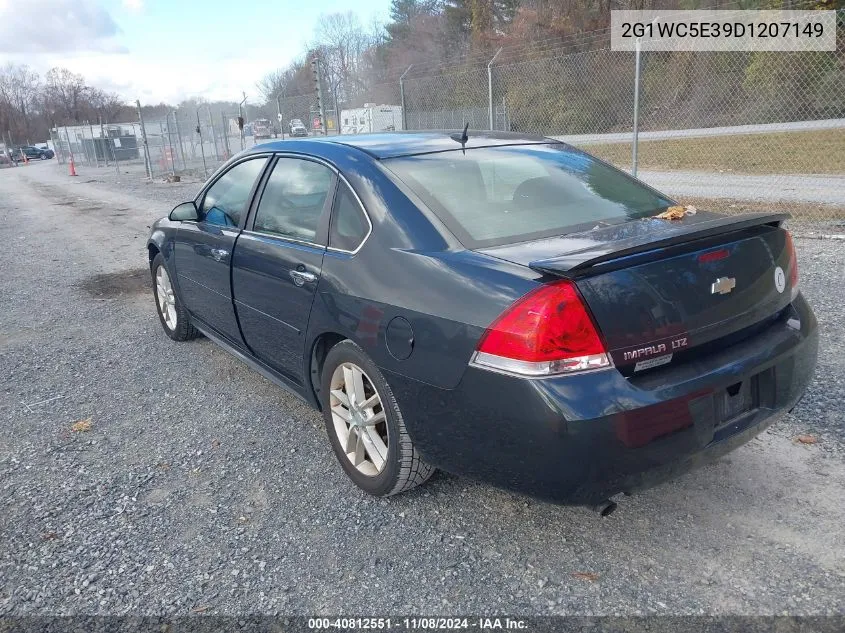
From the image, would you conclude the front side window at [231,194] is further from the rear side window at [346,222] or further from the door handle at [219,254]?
the rear side window at [346,222]

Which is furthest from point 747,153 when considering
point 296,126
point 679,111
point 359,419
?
point 359,419

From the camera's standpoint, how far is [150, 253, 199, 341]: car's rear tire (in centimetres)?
515

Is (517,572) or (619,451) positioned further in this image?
(517,572)

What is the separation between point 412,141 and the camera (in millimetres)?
3521

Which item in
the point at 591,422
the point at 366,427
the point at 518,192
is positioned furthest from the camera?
the point at 518,192

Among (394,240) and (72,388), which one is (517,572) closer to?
(394,240)

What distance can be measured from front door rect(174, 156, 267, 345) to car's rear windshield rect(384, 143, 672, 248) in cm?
128

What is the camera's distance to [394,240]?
2.78 metres

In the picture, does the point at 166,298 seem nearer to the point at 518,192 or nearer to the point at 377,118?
A: the point at 518,192

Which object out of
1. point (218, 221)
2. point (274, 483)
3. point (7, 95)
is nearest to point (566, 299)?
point (274, 483)

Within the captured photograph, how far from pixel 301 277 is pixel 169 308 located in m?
2.63

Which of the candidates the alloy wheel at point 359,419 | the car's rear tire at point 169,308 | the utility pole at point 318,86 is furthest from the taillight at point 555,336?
the utility pole at point 318,86

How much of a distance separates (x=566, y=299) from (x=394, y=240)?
86 centimetres

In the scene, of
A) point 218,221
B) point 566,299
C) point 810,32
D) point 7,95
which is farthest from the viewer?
point 7,95
